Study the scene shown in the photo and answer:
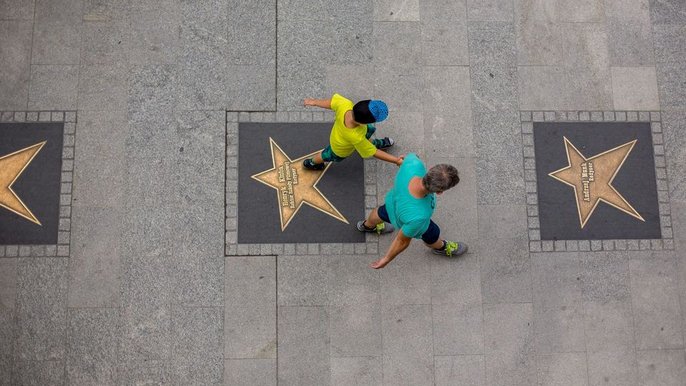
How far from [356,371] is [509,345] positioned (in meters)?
1.85

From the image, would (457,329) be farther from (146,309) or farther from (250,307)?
(146,309)

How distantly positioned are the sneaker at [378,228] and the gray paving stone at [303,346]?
1058 mm

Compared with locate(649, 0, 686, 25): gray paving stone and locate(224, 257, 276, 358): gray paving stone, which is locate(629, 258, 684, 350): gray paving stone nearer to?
locate(649, 0, 686, 25): gray paving stone

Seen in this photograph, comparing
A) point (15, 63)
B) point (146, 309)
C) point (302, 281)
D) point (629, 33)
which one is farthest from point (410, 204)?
point (15, 63)

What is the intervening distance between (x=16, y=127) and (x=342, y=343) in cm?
475

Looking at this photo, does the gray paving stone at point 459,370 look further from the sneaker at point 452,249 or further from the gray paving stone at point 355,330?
the sneaker at point 452,249

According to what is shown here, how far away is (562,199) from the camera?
290 inches

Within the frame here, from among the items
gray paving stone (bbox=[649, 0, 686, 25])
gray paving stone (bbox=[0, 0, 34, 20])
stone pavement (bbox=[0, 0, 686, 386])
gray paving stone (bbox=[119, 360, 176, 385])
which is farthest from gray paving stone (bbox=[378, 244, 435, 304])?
gray paving stone (bbox=[0, 0, 34, 20])

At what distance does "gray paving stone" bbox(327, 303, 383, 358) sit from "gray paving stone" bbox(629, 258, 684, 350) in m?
3.16

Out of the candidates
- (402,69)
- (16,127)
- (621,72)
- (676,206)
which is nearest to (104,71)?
(16,127)

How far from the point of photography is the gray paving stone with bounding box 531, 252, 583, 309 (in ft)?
23.5

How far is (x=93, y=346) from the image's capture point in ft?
22.4

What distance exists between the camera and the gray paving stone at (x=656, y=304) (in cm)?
716

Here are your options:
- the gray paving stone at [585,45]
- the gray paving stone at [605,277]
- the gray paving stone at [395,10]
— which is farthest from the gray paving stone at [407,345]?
the gray paving stone at [585,45]
